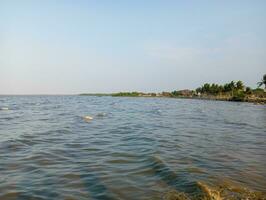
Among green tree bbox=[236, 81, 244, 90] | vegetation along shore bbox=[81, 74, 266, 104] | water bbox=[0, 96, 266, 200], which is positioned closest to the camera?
water bbox=[0, 96, 266, 200]

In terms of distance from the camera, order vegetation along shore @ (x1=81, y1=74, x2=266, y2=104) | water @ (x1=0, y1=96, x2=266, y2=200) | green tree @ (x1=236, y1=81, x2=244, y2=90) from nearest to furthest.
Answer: water @ (x1=0, y1=96, x2=266, y2=200)
vegetation along shore @ (x1=81, y1=74, x2=266, y2=104)
green tree @ (x1=236, y1=81, x2=244, y2=90)

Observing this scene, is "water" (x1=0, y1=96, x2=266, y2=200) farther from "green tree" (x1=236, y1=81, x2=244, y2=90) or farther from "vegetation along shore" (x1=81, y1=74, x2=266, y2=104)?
"green tree" (x1=236, y1=81, x2=244, y2=90)

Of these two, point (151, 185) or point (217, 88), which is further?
point (217, 88)

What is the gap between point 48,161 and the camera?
35.0 ft

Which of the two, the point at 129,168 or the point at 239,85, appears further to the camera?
the point at 239,85

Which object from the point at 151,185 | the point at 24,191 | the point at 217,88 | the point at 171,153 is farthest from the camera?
the point at 217,88

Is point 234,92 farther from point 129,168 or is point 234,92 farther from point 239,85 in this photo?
point 129,168

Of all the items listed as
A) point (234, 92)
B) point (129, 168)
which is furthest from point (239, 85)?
point (129, 168)

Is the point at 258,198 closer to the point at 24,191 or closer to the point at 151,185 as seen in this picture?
the point at 151,185

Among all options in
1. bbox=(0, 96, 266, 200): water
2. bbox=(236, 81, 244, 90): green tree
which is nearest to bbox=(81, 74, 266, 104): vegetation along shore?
bbox=(236, 81, 244, 90): green tree

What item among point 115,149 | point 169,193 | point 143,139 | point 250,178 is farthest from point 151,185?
point 143,139

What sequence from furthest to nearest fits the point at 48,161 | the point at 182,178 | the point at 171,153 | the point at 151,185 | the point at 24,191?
the point at 171,153, the point at 48,161, the point at 182,178, the point at 151,185, the point at 24,191

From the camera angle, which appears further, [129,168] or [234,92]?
[234,92]

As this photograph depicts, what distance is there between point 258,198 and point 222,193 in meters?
0.78
